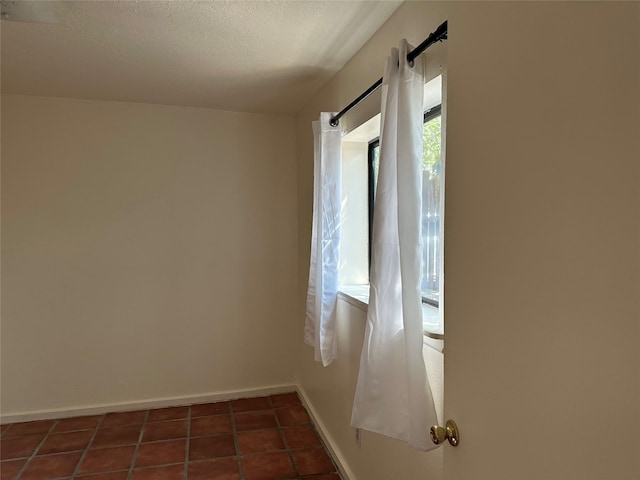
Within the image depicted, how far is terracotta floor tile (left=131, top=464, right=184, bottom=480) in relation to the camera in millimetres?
2145

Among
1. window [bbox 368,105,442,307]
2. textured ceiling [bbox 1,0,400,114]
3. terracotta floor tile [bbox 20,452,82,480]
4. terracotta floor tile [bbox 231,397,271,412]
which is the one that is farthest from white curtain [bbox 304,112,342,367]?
terracotta floor tile [bbox 20,452,82,480]

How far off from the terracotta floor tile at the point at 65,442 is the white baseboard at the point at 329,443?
1.37 meters

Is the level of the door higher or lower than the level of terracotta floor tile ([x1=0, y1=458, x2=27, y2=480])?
higher

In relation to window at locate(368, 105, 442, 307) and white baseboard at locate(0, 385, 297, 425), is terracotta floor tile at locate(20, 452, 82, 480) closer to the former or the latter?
white baseboard at locate(0, 385, 297, 425)

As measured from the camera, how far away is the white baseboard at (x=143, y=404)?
274 centimetres

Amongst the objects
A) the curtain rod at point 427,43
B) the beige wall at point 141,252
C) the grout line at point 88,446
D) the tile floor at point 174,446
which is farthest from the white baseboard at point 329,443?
the curtain rod at point 427,43

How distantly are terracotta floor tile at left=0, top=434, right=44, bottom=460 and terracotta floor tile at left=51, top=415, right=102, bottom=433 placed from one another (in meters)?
0.12

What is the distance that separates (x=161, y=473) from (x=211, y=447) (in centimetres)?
32

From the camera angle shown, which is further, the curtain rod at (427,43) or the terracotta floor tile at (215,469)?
the terracotta floor tile at (215,469)

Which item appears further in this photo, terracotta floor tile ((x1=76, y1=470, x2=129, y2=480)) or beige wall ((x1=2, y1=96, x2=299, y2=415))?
beige wall ((x1=2, y1=96, x2=299, y2=415))

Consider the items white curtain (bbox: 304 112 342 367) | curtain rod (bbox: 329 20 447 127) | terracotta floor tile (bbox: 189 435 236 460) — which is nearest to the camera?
curtain rod (bbox: 329 20 447 127)

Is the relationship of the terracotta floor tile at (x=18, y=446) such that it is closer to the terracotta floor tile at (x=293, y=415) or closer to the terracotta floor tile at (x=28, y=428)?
the terracotta floor tile at (x=28, y=428)

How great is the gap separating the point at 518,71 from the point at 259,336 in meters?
2.75

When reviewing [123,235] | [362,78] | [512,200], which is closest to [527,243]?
[512,200]
